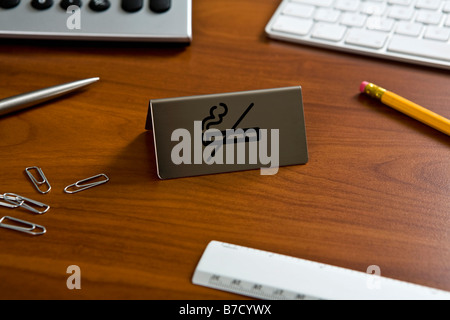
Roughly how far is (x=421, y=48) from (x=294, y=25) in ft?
0.63

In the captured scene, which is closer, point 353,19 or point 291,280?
point 291,280

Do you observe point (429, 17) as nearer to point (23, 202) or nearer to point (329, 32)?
point (329, 32)

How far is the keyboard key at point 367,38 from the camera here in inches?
29.6

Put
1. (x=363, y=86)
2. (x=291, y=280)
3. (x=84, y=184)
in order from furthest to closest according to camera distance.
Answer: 1. (x=363, y=86)
2. (x=84, y=184)
3. (x=291, y=280)

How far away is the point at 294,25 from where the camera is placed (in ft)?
2.60

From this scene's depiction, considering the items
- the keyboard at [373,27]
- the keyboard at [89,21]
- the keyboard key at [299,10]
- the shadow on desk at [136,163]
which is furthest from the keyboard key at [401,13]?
the shadow on desk at [136,163]

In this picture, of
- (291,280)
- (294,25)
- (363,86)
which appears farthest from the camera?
(294,25)

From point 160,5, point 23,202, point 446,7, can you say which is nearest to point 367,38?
point 446,7

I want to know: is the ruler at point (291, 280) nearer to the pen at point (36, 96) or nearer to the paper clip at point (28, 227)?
the paper clip at point (28, 227)

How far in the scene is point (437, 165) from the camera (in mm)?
600

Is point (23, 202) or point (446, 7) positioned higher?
point (446, 7)

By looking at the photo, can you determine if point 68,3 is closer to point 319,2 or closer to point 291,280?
point 319,2

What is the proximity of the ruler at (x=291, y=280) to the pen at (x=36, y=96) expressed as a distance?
331mm
